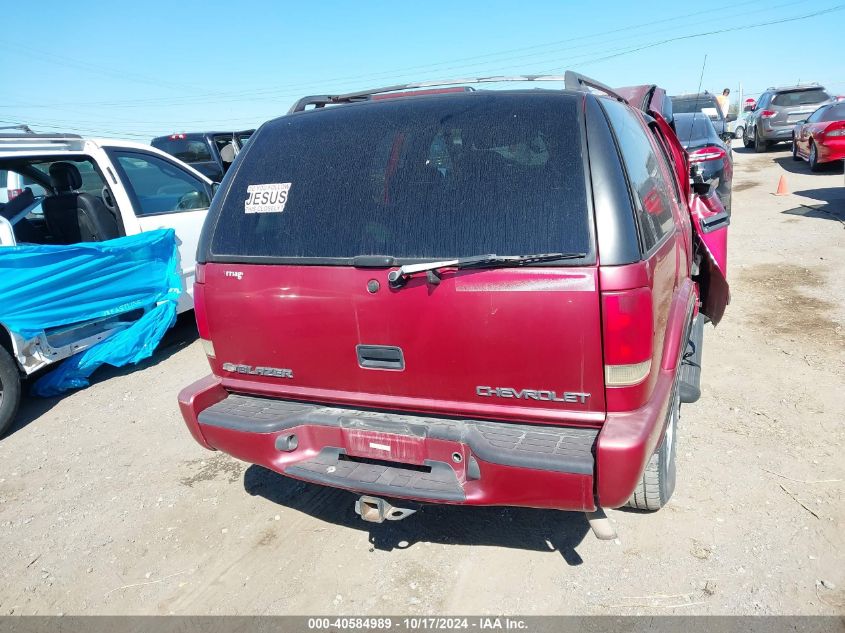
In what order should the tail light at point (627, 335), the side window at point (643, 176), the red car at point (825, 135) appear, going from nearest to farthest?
1. the tail light at point (627, 335)
2. the side window at point (643, 176)
3. the red car at point (825, 135)

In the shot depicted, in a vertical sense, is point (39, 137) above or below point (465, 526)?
above

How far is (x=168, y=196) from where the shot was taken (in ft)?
19.9

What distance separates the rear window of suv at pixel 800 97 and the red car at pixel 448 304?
56.9 ft

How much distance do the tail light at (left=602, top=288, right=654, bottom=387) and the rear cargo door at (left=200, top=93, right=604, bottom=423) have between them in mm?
43

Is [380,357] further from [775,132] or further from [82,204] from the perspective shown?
[775,132]

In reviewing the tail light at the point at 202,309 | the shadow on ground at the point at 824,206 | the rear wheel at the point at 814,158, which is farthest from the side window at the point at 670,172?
the rear wheel at the point at 814,158

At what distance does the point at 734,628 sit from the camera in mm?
2297

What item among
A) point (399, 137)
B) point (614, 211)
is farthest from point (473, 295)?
point (399, 137)

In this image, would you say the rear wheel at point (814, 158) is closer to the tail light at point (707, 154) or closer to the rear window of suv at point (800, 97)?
the rear window of suv at point (800, 97)

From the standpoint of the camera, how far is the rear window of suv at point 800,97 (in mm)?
16344

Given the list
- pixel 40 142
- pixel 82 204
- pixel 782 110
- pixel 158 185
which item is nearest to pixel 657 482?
pixel 40 142

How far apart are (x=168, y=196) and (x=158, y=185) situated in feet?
0.47

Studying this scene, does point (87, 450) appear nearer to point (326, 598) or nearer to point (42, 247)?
point (42, 247)

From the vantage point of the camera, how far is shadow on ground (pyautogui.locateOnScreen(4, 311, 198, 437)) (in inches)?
189
